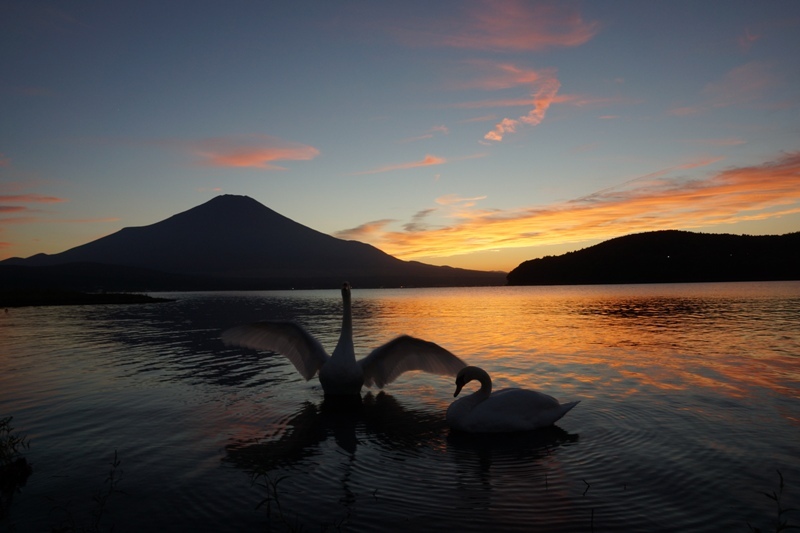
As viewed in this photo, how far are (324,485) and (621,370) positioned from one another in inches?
487

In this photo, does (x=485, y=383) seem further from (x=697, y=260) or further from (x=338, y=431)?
(x=697, y=260)

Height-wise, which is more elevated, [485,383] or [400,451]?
[485,383]

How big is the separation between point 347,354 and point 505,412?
4555 millimetres

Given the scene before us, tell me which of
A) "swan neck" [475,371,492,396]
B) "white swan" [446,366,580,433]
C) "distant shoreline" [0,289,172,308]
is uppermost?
"distant shoreline" [0,289,172,308]

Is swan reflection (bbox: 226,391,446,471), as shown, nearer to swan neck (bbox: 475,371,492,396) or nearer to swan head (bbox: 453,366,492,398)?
swan head (bbox: 453,366,492,398)

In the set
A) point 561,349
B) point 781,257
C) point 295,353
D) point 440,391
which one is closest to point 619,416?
point 440,391

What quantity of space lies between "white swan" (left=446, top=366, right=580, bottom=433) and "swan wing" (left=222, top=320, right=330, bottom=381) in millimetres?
4545

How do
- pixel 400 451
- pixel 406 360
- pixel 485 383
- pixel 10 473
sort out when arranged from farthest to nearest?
pixel 406 360
pixel 485 383
pixel 400 451
pixel 10 473

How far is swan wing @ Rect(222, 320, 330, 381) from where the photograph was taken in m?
13.0

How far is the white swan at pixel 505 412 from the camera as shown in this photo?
9.90m

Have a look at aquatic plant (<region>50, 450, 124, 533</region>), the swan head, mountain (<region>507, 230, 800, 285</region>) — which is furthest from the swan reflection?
mountain (<region>507, 230, 800, 285</region>)

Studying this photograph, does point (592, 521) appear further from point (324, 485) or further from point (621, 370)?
point (621, 370)

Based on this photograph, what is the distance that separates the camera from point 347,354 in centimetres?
1302

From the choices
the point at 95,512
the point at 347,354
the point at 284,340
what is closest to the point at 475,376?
the point at 347,354
